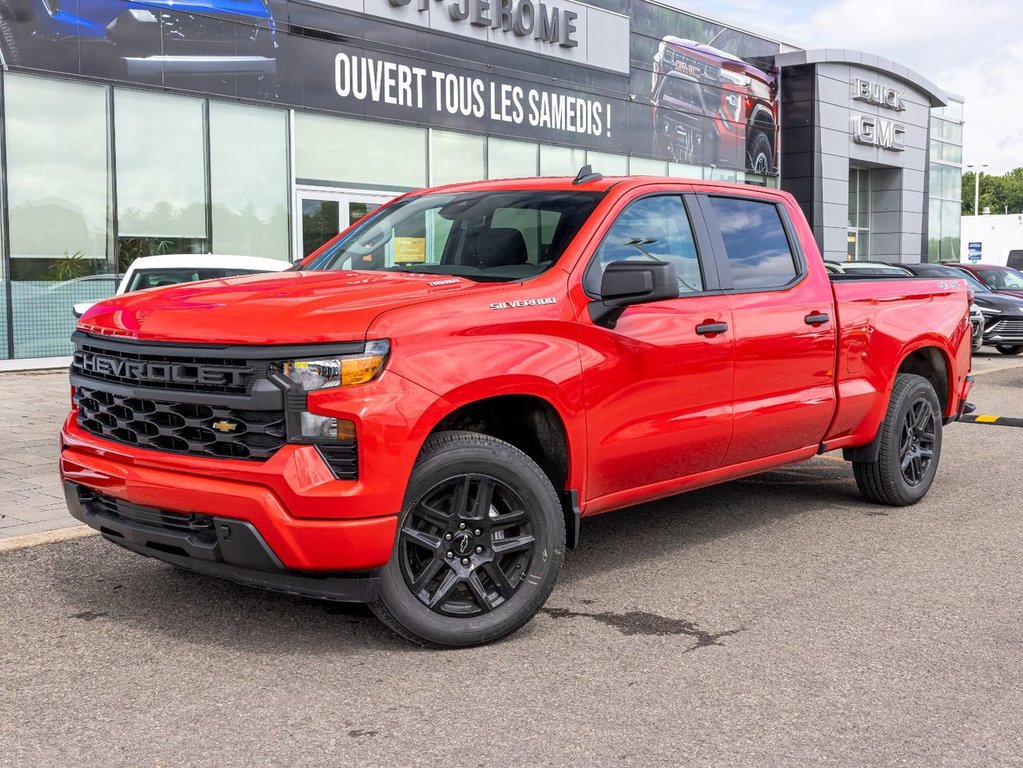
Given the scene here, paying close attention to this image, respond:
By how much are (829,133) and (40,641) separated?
34.0m

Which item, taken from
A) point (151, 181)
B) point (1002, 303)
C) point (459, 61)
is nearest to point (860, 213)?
point (1002, 303)

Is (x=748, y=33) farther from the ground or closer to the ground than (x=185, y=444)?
farther from the ground

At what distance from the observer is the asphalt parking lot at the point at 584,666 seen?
3.49 m

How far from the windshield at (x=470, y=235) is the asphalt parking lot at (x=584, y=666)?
152 centimetres

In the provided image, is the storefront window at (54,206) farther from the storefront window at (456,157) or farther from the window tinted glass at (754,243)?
the window tinted glass at (754,243)

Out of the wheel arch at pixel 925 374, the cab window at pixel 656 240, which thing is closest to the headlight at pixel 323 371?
the cab window at pixel 656 240

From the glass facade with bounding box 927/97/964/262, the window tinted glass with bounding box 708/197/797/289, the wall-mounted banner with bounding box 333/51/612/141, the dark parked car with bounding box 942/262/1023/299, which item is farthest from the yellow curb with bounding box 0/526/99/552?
the glass facade with bounding box 927/97/964/262

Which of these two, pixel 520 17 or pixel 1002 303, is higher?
pixel 520 17

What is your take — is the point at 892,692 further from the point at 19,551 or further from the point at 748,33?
the point at 748,33

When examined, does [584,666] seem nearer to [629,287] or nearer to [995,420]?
[629,287]

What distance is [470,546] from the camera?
14.4 ft

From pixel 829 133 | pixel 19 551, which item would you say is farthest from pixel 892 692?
pixel 829 133

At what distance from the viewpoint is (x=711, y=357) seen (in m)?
5.46

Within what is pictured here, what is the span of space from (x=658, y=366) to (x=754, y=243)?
1306mm
